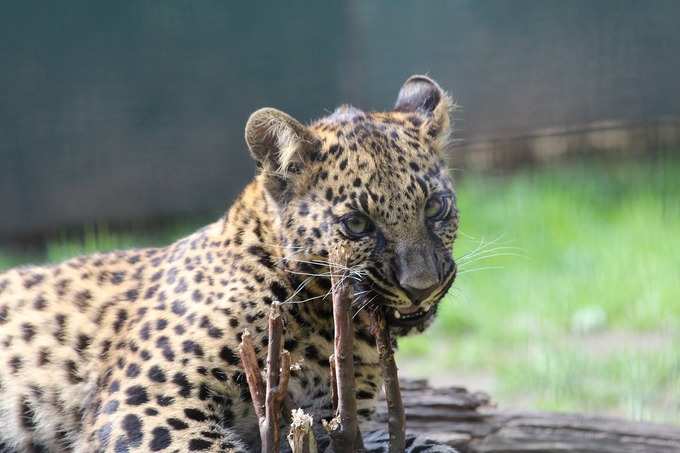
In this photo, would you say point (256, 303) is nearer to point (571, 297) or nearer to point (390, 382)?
point (390, 382)

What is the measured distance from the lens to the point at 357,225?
186 inches

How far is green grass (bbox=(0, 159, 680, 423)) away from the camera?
8.20 metres

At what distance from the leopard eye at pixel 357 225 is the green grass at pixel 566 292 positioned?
217 centimetres

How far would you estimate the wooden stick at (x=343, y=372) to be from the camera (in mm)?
3979

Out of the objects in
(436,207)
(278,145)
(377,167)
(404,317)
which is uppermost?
(278,145)

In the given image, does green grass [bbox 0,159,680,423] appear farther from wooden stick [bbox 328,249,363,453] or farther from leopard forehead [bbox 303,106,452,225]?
wooden stick [bbox 328,249,363,453]

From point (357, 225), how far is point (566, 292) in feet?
18.9

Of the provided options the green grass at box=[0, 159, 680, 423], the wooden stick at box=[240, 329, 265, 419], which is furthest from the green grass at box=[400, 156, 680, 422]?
the wooden stick at box=[240, 329, 265, 419]

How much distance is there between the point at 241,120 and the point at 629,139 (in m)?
4.87

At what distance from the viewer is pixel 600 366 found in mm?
8469

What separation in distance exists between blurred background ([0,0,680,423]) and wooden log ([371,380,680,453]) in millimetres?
2986

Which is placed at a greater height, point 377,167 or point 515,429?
point 377,167

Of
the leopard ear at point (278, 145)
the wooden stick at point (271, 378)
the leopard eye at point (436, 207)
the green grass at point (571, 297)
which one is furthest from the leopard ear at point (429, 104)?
the wooden stick at point (271, 378)

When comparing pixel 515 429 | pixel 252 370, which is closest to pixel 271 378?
pixel 252 370
